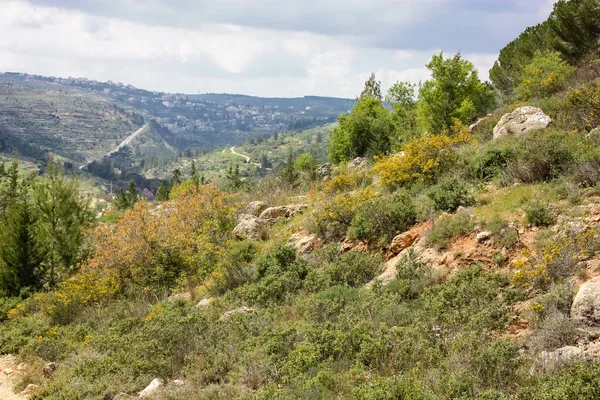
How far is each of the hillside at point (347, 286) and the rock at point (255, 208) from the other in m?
0.63

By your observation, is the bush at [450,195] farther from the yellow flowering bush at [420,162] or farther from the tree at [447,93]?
the tree at [447,93]

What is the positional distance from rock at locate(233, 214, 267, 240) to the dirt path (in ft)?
25.7

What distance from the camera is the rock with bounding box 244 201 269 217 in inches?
733

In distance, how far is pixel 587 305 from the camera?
526 cm

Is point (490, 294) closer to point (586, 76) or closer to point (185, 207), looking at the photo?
point (185, 207)

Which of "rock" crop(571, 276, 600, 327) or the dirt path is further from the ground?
"rock" crop(571, 276, 600, 327)

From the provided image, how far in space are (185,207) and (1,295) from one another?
728 centimetres

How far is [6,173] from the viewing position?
28.3m

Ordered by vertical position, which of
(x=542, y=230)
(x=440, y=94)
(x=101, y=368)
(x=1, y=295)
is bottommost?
(x=1, y=295)

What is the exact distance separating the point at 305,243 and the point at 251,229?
3809 millimetres

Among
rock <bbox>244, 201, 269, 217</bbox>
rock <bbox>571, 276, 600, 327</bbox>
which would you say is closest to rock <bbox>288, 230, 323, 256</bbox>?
rock <bbox>244, 201, 269, 217</bbox>

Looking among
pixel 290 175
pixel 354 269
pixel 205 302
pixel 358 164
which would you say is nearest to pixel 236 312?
pixel 205 302

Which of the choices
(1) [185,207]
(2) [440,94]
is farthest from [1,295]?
(2) [440,94]

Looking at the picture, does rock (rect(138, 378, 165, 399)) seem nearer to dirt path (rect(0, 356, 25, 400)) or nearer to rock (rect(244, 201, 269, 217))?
dirt path (rect(0, 356, 25, 400))
